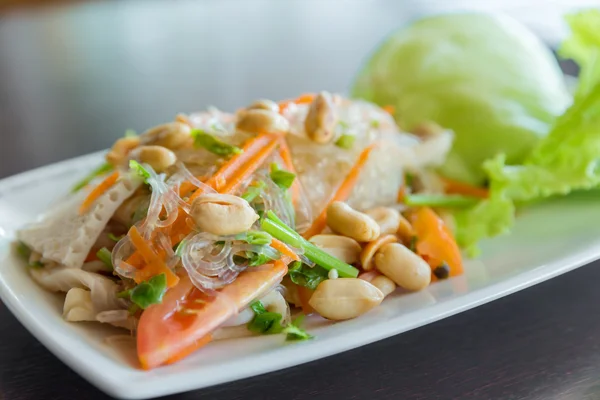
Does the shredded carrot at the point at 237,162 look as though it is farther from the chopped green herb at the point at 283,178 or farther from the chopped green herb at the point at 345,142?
the chopped green herb at the point at 345,142

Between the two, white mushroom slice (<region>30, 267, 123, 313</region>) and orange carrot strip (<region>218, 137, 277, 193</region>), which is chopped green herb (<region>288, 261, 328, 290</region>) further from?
white mushroom slice (<region>30, 267, 123, 313</region>)

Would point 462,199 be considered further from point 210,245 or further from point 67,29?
point 67,29

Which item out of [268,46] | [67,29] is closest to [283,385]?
[268,46]

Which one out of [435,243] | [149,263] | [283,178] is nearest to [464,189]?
[435,243]

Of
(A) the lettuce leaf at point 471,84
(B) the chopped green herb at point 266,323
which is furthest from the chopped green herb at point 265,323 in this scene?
(A) the lettuce leaf at point 471,84

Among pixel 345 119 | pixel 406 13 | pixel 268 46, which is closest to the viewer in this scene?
pixel 345 119

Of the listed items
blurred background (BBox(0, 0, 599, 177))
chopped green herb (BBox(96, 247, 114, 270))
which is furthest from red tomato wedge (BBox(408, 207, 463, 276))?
blurred background (BBox(0, 0, 599, 177))

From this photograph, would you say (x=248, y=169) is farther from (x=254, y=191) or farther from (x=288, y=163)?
(x=288, y=163)
